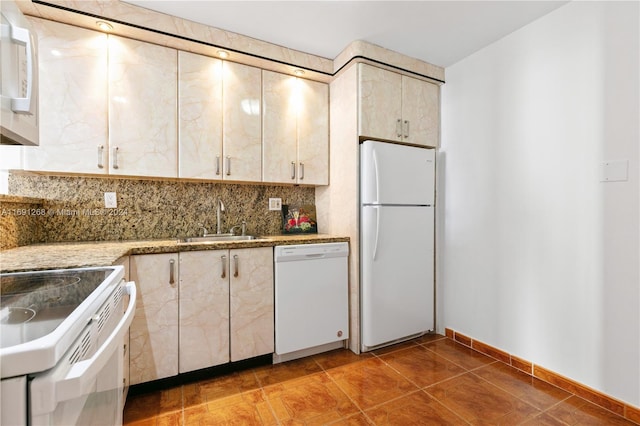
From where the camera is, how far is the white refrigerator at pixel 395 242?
2.40 m

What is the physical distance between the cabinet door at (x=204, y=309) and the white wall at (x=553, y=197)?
1.98m

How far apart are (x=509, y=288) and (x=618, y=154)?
110 centimetres

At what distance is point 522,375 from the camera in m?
2.09

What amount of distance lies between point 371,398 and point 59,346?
5.69 ft

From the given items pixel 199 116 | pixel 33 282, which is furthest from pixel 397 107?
pixel 33 282

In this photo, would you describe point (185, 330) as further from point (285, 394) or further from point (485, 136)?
point (485, 136)

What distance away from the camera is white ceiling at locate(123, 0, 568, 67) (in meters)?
1.95

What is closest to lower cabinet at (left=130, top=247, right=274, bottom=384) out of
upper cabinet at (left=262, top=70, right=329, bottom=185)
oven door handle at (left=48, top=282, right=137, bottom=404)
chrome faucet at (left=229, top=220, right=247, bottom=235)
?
chrome faucet at (left=229, top=220, right=247, bottom=235)

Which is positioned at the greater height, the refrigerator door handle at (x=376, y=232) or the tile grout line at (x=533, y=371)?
the refrigerator door handle at (x=376, y=232)

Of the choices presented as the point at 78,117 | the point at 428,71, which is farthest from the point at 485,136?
the point at 78,117

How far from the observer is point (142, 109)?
6.75ft

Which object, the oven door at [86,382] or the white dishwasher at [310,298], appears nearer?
the oven door at [86,382]

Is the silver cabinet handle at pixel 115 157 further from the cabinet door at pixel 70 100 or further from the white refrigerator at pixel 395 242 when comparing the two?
the white refrigerator at pixel 395 242

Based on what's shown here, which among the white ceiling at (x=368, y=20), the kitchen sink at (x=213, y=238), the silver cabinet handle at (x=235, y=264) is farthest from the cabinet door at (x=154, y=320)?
the white ceiling at (x=368, y=20)
